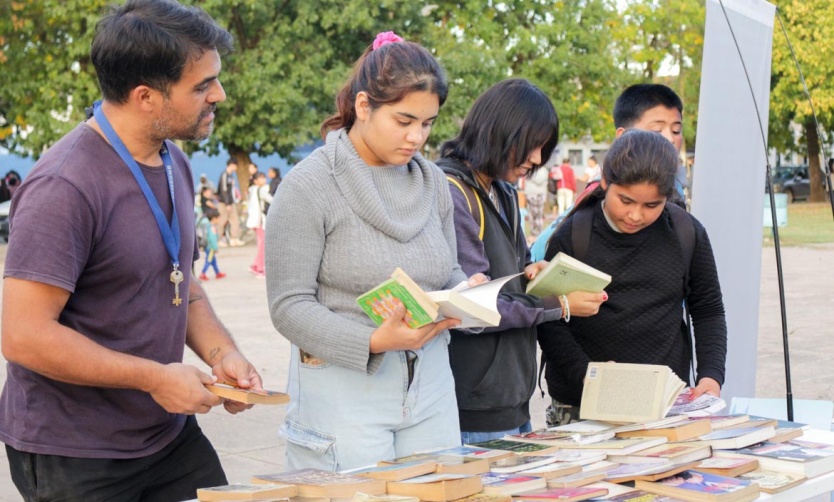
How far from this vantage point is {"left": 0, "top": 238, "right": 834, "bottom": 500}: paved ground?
5621 mm

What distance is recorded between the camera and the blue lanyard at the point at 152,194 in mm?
2348

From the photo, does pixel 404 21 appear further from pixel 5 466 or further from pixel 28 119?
pixel 5 466

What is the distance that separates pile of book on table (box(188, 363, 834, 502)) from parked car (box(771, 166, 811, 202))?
117 feet

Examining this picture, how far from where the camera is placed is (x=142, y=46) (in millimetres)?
2301

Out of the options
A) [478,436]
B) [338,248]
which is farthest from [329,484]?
[478,436]

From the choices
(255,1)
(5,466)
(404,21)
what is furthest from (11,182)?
(5,466)

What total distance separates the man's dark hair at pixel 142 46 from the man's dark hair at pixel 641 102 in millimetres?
2392

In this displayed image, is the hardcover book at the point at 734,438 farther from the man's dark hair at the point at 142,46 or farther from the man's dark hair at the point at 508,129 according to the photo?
the man's dark hair at the point at 142,46

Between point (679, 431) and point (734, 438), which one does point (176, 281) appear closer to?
point (679, 431)

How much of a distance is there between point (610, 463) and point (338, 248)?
0.87 meters

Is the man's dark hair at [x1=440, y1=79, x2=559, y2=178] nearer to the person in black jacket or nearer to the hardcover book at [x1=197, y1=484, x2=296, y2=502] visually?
the person in black jacket

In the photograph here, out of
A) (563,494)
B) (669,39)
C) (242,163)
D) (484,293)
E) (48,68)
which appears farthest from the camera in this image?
(669,39)

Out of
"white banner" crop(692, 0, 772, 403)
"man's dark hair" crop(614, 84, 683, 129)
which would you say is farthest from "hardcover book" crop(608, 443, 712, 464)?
"man's dark hair" crop(614, 84, 683, 129)

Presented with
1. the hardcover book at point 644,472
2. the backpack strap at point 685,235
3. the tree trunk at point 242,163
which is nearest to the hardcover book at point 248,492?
the hardcover book at point 644,472
